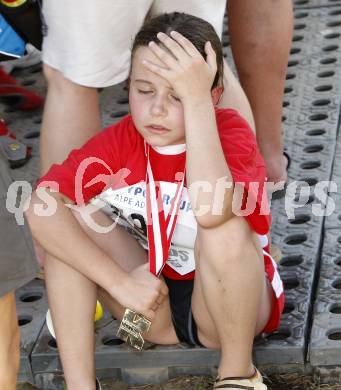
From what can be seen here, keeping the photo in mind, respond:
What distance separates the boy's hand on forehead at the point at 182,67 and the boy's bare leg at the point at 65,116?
536mm

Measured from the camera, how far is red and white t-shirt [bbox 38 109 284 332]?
2.85 meters

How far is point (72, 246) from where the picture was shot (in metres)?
2.81

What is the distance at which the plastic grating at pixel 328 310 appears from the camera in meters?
2.96

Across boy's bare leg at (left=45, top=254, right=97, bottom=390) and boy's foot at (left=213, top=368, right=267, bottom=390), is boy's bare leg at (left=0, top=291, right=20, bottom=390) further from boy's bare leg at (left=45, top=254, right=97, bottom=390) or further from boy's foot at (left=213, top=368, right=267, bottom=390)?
boy's foot at (left=213, top=368, right=267, bottom=390)

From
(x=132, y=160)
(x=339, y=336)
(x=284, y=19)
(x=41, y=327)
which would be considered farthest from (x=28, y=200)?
(x=284, y=19)

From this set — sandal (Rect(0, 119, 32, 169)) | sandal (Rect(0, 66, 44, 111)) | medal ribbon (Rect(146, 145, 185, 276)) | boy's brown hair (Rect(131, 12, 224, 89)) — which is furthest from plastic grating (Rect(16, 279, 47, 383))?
sandal (Rect(0, 66, 44, 111))

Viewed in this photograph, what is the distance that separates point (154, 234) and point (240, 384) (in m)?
0.47

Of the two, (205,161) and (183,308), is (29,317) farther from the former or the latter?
(205,161)

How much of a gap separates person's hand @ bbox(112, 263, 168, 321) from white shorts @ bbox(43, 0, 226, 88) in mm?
678

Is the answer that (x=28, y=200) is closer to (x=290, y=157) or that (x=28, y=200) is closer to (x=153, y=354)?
(x=153, y=354)

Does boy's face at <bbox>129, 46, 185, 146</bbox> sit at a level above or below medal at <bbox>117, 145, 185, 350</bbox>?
above

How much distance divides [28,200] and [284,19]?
1267 mm

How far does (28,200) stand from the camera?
2.90 meters

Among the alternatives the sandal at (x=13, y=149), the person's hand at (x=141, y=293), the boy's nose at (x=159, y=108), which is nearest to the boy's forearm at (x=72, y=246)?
the person's hand at (x=141, y=293)
